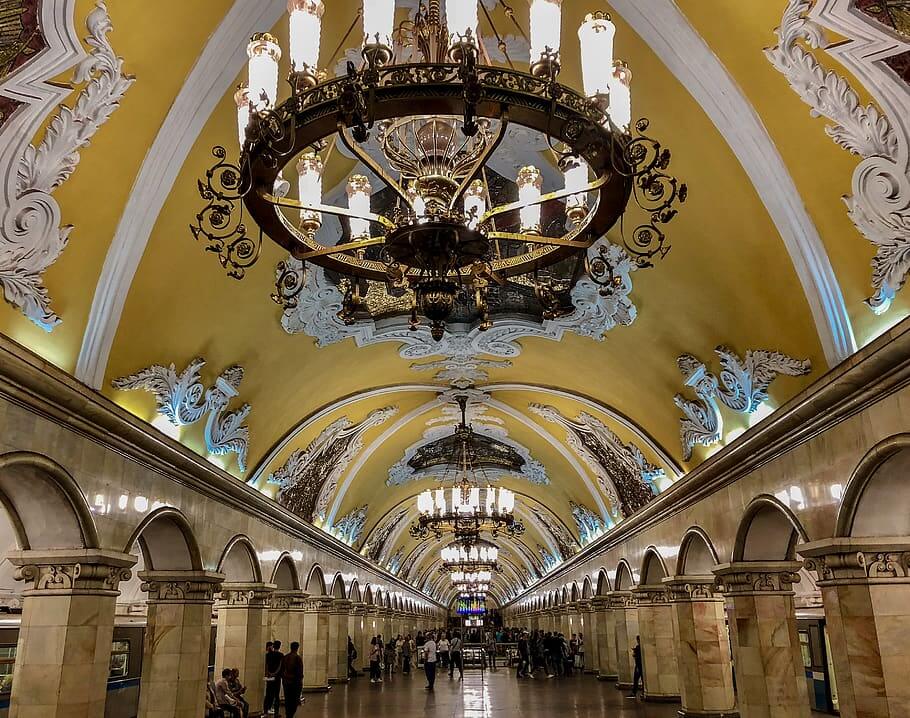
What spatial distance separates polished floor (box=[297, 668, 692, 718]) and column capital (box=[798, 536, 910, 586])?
7395 mm

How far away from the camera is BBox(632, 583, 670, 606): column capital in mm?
14414

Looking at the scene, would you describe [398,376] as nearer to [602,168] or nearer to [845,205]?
[845,205]

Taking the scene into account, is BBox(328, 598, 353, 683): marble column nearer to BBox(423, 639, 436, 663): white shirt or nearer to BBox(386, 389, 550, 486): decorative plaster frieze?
BBox(423, 639, 436, 663): white shirt

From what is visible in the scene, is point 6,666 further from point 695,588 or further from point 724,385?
point 724,385

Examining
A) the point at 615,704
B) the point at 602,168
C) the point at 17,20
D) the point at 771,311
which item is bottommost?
the point at 615,704

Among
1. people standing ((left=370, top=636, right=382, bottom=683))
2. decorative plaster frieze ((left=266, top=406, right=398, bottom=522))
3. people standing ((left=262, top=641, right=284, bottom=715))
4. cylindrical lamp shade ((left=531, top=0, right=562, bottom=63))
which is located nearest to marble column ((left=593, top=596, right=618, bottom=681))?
people standing ((left=370, top=636, right=382, bottom=683))

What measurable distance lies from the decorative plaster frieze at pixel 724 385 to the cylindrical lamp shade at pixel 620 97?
14.6 ft

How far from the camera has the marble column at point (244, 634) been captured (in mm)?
12031

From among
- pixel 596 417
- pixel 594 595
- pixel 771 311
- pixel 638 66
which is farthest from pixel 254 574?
pixel 594 595

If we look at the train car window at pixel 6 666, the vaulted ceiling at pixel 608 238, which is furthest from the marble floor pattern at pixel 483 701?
the vaulted ceiling at pixel 608 238

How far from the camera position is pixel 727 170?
650cm

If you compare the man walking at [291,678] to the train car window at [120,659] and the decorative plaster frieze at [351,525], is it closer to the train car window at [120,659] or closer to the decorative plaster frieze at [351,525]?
the train car window at [120,659]

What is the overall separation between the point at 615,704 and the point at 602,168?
13.6 meters

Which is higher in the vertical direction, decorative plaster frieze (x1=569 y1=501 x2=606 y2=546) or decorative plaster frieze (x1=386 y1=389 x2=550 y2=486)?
decorative plaster frieze (x1=386 y1=389 x2=550 y2=486)
